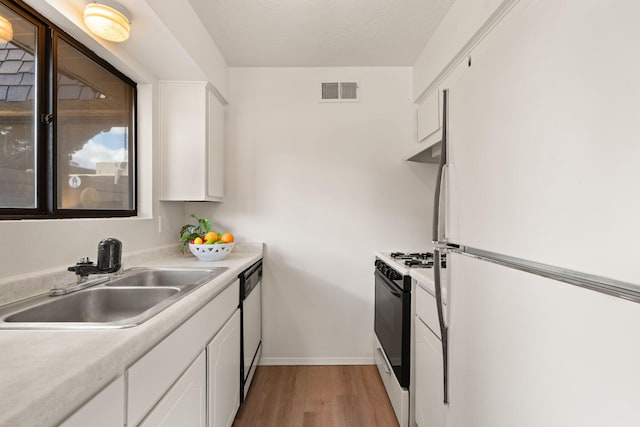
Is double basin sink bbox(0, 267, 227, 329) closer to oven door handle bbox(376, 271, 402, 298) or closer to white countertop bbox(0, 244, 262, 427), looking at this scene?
white countertop bbox(0, 244, 262, 427)

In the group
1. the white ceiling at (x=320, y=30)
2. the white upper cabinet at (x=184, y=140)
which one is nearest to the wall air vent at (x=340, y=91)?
the white ceiling at (x=320, y=30)

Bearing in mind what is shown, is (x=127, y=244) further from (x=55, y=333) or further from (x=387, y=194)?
(x=387, y=194)

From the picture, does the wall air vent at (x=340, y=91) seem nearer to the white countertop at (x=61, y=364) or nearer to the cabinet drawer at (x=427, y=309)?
the cabinet drawer at (x=427, y=309)

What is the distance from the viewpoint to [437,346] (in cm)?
144

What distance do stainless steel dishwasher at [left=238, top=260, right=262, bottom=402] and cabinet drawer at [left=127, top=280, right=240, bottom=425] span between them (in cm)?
52

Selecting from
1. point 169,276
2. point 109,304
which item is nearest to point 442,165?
point 109,304

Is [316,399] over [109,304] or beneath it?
beneath

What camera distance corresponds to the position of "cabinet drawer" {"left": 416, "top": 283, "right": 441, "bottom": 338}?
4.78ft

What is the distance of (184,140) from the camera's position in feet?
7.77

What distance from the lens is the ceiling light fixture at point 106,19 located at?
1.41 meters

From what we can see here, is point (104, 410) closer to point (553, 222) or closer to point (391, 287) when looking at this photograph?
point (553, 222)

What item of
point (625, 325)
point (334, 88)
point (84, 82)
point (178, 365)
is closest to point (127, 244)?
point (84, 82)

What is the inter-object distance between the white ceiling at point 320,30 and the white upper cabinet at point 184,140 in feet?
1.47

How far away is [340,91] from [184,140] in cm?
134
